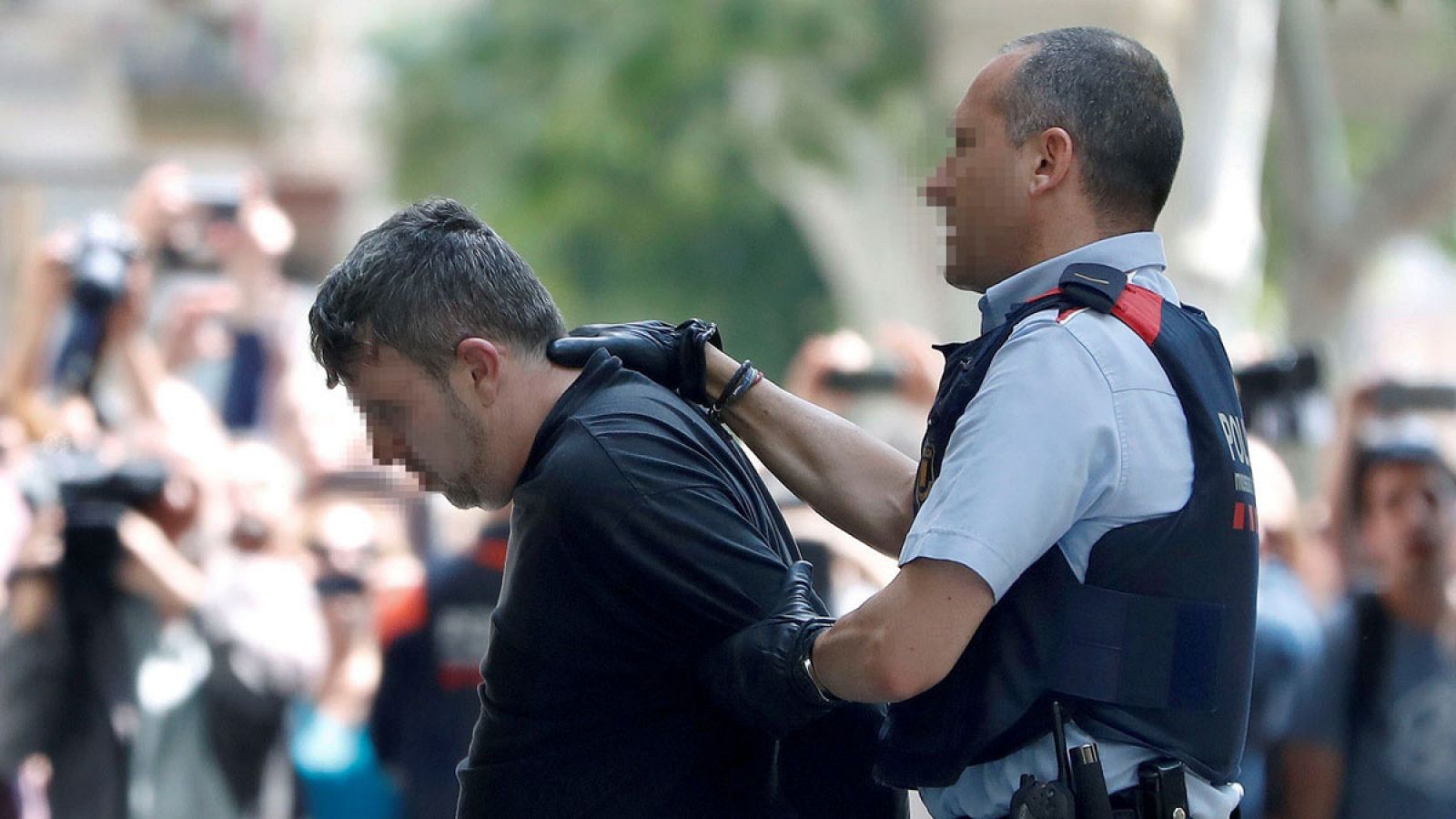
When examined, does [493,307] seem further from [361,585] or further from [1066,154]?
[361,585]

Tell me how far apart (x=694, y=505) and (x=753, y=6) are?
1265cm

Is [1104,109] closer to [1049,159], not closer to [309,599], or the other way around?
[1049,159]

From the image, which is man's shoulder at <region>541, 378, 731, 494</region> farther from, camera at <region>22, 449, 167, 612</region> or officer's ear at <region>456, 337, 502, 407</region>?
camera at <region>22, 449, 167, 612</region>

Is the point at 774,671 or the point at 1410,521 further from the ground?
the point at 774,671

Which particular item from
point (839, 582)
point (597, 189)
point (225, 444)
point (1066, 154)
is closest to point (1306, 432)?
point (839, 582)

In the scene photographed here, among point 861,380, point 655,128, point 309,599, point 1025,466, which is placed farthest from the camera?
point 655,128

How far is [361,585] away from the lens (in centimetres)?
532

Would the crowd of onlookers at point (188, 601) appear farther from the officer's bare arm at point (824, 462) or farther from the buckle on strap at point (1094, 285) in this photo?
the buckle on strap at point (1094, 285)

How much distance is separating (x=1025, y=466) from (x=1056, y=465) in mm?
32

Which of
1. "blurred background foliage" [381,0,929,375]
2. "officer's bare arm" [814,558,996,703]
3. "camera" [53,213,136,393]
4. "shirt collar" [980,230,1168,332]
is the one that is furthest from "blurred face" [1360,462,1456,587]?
"blurred background foliage" [381,0,929,375]

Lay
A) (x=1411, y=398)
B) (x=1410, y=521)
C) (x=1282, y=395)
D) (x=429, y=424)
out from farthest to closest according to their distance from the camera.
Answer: (x=1411, y=398) → (x=1282, y=395) → (x=1410, y=521) → (x=429, y=424)

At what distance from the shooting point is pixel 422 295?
216cm

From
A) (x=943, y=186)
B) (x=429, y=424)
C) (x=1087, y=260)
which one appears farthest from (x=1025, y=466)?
(x=429, y=424)

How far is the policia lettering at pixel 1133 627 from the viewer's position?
75.7 inches
